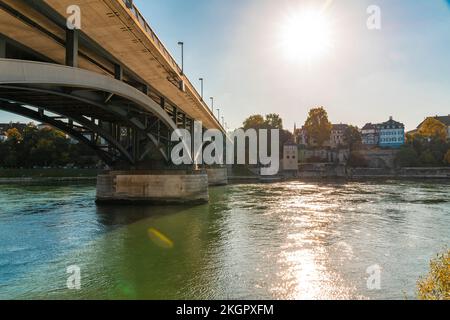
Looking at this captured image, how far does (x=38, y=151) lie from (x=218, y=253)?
74.0 metres

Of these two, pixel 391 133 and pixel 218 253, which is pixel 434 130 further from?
pixel 218 253

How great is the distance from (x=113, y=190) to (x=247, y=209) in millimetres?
11539

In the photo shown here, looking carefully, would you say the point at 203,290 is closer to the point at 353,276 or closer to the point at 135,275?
the point at 135,275

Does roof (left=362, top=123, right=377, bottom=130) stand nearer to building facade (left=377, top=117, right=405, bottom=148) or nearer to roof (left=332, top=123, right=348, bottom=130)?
building facade (left=377, top=117, right=405, bottom=148)

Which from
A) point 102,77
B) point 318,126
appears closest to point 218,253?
point 102,77

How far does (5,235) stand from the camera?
15.2 m

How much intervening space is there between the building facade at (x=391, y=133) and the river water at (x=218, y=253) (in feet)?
298

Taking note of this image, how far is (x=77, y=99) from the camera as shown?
1431 centimetres

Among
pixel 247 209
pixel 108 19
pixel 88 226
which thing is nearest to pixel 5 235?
pixel 88 226

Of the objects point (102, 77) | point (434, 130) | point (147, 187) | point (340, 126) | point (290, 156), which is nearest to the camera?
point (102, 77)

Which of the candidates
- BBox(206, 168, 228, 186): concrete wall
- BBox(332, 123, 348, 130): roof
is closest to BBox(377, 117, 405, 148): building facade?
BBox(332, 123, 348, 130): roof

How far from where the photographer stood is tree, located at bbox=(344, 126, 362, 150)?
9162 cm

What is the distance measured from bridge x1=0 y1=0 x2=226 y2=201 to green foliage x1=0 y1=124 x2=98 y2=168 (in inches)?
2204
